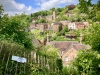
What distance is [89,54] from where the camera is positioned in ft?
24.6

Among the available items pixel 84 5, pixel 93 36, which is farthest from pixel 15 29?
pixel 93 36

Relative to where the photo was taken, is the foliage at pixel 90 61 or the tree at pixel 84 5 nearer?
the foliage at pixel 90 61

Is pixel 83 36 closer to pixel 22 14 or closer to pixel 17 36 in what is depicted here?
pixel 17 36

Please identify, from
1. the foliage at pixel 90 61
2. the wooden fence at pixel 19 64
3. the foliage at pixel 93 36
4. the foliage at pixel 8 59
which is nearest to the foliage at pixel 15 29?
the wooden fence at pixel 19 64

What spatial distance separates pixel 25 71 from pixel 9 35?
30.5ft

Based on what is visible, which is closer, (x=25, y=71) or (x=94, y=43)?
(x=94, y=43)

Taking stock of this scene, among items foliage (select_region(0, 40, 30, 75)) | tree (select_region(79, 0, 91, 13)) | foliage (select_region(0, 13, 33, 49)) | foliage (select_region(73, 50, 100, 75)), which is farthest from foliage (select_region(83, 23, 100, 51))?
foliage (select_region(0, 13, 33, 49))

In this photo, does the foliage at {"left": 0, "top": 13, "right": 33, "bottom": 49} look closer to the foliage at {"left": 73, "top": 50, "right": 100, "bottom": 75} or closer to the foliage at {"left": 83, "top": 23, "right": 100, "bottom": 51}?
the foliage at {"left": 73, "top": 50, "right": 100, "bottom": 75}

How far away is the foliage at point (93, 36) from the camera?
23.8 ft

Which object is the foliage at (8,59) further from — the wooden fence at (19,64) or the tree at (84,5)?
the tree at (84,5)

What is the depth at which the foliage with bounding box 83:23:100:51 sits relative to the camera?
7.24 m

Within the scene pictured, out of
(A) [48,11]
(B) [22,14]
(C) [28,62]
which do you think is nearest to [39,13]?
→ (A) [48,11]

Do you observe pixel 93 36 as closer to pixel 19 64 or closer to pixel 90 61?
pixel 90 61

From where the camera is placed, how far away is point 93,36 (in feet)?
24.0
